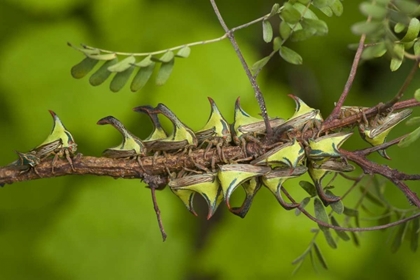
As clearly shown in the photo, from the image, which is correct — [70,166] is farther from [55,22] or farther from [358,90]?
[358,90]

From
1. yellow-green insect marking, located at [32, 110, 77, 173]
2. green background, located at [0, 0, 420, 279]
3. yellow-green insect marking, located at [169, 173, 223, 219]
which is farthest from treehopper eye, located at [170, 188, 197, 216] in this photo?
green background, located at [0, 0, 420, 279]

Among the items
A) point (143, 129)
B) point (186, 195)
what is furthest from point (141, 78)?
point (143, 129)

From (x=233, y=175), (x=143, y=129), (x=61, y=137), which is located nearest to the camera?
(x=233, y=175)

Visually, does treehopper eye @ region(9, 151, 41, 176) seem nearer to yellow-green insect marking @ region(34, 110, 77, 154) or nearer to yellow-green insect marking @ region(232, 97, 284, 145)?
yellow-green insect marking @ region(34, 110, 77, 154)

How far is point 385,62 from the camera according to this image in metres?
1.78

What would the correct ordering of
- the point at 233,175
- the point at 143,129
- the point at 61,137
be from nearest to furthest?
the point at 233,175 < the point at 61,137 < the point at 143,129

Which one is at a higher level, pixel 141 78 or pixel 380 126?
pixel 141 78

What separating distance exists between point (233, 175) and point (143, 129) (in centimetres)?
87

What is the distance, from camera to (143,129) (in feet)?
5.17

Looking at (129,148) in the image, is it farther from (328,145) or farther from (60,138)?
(328,145)

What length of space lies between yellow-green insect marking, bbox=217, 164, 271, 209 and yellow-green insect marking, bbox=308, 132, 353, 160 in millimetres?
68

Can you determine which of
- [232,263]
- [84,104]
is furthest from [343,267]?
[84,104]

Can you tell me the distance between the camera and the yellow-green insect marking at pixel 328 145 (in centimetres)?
74

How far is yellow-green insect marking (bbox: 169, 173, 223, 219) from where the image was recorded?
76 centimetres
